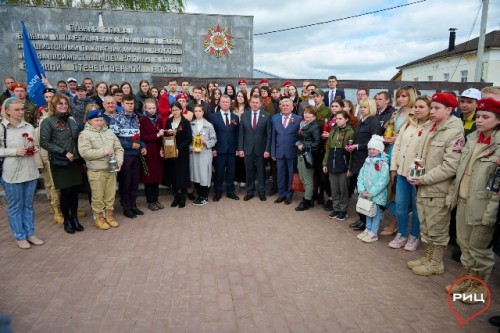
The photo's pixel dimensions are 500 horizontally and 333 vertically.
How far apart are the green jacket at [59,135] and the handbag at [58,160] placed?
81 millimetres

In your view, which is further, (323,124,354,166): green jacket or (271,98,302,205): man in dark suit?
(271,98,302,205): man in dark suit

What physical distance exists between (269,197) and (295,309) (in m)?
4.05

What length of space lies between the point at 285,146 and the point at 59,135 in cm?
374

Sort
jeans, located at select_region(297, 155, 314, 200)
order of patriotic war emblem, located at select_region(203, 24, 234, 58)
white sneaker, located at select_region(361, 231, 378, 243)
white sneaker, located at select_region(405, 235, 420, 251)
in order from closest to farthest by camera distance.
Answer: white sneaker, located at select_region(405, 235, 420, 251) → white sneaker, located at select_region(361, 231, 378, 243) → jeans, located at select_region(297, 155, 314, 200) → order of patriotic war emblem, located at select_region(203, 24, 234, 58)

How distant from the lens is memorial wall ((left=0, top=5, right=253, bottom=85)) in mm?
10492

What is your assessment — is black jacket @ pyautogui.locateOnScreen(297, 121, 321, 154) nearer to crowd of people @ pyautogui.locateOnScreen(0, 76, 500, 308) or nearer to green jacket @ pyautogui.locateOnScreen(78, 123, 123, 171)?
crowd of people @ pyautogui.locateOnScreen(0, 76, 500, 308)

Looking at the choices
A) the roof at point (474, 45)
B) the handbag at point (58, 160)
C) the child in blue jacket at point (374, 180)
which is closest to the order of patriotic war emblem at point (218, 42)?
the handbag at point (58, 160)

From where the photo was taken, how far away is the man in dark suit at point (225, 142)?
22.4ft

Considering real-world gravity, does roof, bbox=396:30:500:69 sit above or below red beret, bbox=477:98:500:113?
above

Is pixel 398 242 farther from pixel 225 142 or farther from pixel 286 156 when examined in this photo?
pixel 225 142

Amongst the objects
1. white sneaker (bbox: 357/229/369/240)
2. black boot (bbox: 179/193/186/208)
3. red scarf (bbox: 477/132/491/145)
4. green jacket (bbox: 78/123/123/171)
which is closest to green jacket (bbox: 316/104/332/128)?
white sneaker (bbox: 357/229/369/240)

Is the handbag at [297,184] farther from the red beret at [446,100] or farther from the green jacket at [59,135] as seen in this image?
the green jacket at [59,135]

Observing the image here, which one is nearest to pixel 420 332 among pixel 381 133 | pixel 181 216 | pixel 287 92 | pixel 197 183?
pixel 381 133

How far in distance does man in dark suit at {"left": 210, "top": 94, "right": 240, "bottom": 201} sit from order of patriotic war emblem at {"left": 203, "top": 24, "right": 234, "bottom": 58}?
570 cm
